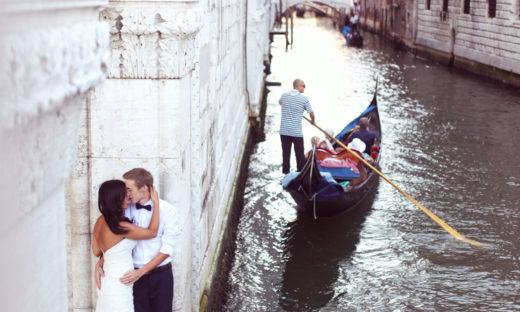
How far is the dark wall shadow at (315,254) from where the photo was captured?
5.17 metres

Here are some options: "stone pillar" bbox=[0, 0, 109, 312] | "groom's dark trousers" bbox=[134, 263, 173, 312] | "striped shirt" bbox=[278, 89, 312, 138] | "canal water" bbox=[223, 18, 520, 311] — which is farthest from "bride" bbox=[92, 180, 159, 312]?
"striped shirt" bbox=[278, 89, 312, 138]

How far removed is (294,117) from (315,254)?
5.39ft

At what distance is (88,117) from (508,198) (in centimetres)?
552

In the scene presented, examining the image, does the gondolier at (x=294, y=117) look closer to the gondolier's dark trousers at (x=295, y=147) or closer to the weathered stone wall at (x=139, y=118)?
the gondolier's dark trousers at (x=295, y=147)

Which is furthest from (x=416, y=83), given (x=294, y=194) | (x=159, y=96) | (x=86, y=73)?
(x=86, y=73)

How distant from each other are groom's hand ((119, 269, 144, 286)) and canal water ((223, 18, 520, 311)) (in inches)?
87.0

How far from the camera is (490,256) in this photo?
590cm

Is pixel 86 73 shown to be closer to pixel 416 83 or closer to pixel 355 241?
pixel 355 241

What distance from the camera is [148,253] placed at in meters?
2.88

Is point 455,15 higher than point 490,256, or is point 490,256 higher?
point 455,15

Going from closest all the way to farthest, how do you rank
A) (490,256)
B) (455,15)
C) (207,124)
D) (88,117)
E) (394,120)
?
(88,117) → (207,124) → (490,256) → (394,120) → (455,15)

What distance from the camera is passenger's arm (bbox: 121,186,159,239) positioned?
2.73 m

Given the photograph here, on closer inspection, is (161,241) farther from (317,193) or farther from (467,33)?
(467,33)

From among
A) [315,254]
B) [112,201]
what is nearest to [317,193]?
[315,254]
